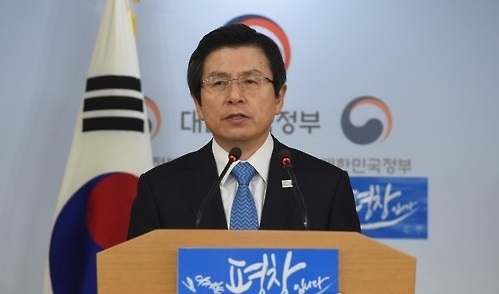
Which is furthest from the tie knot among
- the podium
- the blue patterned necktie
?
the podium

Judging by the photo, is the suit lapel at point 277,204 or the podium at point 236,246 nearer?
the podium at point 236,246

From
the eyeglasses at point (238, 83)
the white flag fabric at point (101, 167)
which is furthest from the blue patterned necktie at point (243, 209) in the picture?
the white flag fabric at point (101, 167)

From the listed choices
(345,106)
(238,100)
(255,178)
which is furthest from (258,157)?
(345,106)

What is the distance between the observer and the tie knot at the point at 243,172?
5.73ft

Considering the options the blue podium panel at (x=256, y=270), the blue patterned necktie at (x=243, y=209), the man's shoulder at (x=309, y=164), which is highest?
the man's shoulder at (x=309, y=164)

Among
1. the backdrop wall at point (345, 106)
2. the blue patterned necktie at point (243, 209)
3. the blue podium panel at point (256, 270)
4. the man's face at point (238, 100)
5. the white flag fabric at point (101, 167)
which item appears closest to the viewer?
the blue podium panel at point (256, 270)

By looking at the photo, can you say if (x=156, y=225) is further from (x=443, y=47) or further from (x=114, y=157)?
(x=443, y=47)

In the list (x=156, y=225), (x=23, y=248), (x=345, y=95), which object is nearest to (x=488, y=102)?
(x=345, y=95)

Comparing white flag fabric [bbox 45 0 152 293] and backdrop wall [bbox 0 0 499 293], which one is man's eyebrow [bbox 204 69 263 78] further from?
backdrop wall [bbox 0 0 499 293]

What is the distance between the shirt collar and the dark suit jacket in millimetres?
16

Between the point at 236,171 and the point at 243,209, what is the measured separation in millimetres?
118

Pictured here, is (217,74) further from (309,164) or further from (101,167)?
(101,167)

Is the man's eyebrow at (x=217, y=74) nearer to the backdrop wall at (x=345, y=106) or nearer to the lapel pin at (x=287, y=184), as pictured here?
the lapel pin at (x=287, y=184)

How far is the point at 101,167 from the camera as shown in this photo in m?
2.97
